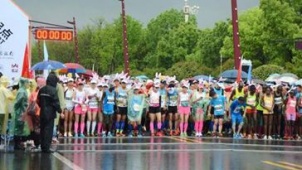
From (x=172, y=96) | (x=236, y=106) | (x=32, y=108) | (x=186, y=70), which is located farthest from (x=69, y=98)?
(x=186, y=70)

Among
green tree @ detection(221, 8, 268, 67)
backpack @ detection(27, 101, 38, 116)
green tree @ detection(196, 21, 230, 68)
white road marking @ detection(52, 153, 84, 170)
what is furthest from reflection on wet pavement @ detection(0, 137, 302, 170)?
green tree @ detection(196, 21, 230, 68)

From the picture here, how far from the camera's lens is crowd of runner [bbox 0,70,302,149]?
23359 millimetres

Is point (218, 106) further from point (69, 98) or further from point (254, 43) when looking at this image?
point (254, 43)

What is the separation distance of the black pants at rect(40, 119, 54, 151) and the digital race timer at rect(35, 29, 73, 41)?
25.2 m

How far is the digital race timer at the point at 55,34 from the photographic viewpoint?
41.2 meters

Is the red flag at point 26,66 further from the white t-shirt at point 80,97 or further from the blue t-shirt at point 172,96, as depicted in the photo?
the blue t-shirt at point 172,96

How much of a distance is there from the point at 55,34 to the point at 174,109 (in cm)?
1953

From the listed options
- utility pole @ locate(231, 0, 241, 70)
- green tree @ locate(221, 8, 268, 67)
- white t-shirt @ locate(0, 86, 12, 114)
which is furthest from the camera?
green tree @ locate(221, 8, 268, 67)

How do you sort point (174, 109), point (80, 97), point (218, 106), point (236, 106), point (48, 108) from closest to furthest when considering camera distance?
1. point (48, 108)
2. point (80, 97)
3. point (236, 106)
4. point (218, 106)
5. point (174, 109)

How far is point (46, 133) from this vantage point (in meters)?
16.2

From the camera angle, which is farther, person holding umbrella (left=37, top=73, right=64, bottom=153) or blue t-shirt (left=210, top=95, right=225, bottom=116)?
blue t-shirt (left=210, top=95, right=225, bottom=116)

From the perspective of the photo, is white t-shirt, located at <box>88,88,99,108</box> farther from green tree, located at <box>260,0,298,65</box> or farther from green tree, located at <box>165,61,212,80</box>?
green tree, located at <box>165,61,212,80</box>

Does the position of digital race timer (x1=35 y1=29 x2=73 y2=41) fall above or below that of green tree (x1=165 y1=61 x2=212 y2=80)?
above

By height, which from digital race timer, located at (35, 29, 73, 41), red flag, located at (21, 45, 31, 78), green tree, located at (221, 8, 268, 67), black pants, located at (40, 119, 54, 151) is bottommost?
black pants, located at (40, 119, 54, 151)
